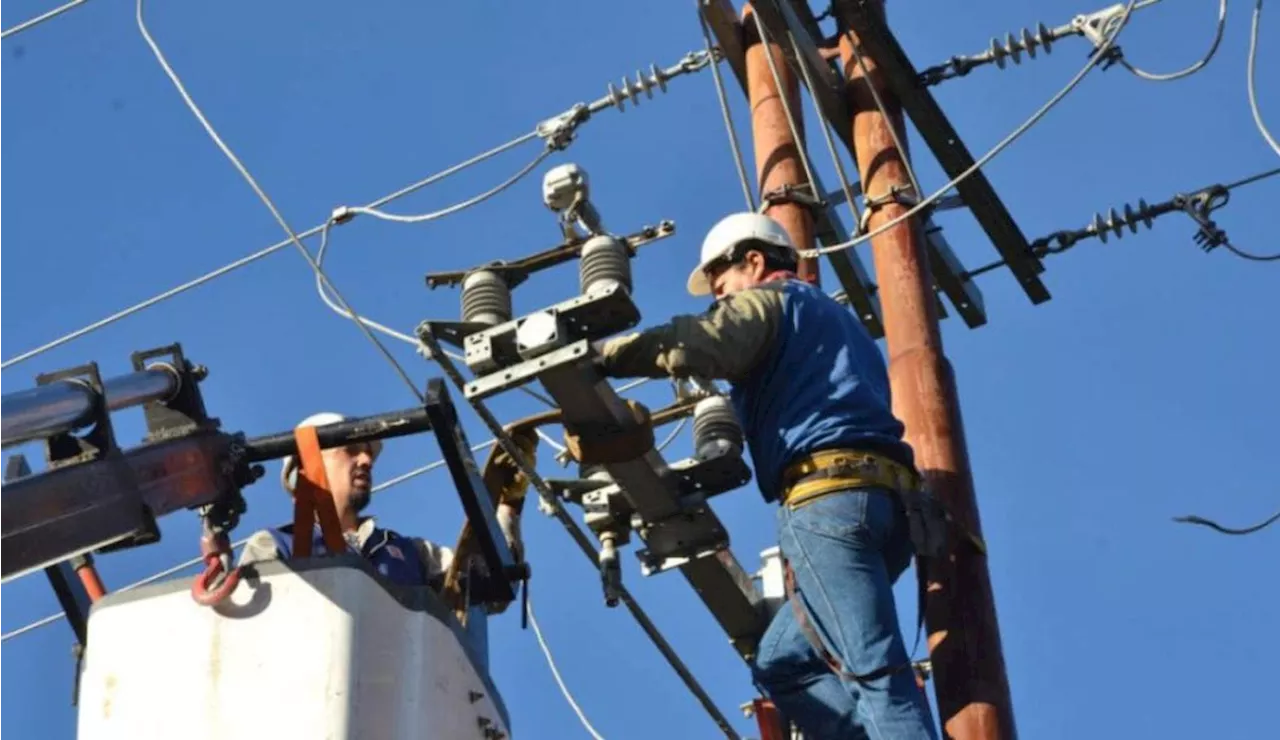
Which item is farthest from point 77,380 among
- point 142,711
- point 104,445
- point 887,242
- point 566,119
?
point 566,119

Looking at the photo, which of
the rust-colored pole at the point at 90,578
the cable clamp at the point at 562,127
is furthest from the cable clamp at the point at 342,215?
the rust-colored pole at the point at 90,578

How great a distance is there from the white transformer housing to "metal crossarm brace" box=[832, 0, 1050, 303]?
401 cm

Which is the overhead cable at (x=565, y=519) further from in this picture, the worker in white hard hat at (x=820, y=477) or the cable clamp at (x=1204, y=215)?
the cable clamp at (x=1204, y=215)

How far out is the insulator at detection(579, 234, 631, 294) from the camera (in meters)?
5.89

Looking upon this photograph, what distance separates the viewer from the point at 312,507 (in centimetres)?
514

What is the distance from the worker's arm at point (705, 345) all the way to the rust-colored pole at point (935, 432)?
101 cm

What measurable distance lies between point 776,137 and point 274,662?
4.00m

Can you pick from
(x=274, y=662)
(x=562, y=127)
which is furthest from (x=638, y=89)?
(x=274, y=662)

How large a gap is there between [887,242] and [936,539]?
1.67 meters

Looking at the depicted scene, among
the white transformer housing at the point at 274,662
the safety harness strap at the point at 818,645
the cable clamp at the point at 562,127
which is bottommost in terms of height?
the white transformer housing at the point at 274,662

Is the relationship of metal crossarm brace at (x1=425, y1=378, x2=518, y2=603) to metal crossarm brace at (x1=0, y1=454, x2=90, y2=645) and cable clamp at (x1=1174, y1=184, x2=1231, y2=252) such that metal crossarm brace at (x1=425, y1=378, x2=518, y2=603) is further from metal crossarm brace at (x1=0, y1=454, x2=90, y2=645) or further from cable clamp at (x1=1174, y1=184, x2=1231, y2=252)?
cable clamp at (x1=1174, y1=184, x2=1231, y2=252)

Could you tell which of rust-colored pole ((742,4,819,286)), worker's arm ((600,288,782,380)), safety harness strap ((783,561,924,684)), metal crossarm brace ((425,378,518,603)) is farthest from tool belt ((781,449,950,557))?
rust-colored pole ((742,4,819,286))

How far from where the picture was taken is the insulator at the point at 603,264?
5.89m

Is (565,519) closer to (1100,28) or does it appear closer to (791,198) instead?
(791,198)
